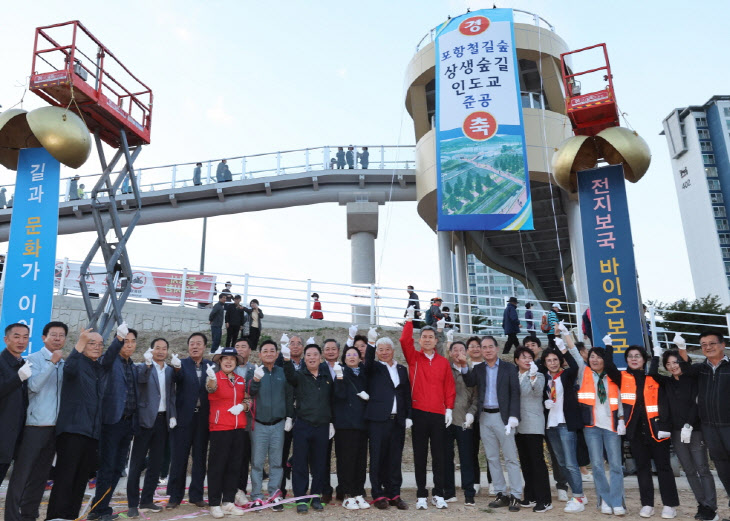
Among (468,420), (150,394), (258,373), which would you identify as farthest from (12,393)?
(468,420)

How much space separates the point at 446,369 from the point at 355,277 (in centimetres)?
1218

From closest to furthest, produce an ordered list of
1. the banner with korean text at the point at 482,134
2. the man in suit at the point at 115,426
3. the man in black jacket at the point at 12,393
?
1. the man in black jacket at the point at 12,393
2. the man in suit at the point at 115,426
3. the banner with korean text at the point at 482,134

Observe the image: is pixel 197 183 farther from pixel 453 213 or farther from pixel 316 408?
pixel 316 408

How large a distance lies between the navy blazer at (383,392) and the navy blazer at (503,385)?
2.24 feet

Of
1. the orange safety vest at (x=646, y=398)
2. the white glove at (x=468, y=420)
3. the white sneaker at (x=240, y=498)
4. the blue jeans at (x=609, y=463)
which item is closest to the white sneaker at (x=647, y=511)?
the blue jeans at (x=609, y=463)

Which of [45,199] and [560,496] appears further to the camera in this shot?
[45,199]

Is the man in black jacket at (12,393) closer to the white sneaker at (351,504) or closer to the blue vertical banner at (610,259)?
the white sneaker at (351,504)

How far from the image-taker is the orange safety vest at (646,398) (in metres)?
5.76

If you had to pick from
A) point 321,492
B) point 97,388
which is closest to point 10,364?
point 97,388

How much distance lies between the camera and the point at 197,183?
19.5m

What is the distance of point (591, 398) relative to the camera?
19.2ft

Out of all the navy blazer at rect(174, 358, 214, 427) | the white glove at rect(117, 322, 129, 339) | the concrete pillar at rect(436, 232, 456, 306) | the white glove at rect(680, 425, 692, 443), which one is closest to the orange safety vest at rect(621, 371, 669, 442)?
the white glove at rect(680, 425, 692, 443)

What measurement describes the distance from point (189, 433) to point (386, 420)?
6.55ft

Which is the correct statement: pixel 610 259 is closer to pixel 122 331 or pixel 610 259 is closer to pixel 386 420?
pixel 386 420
